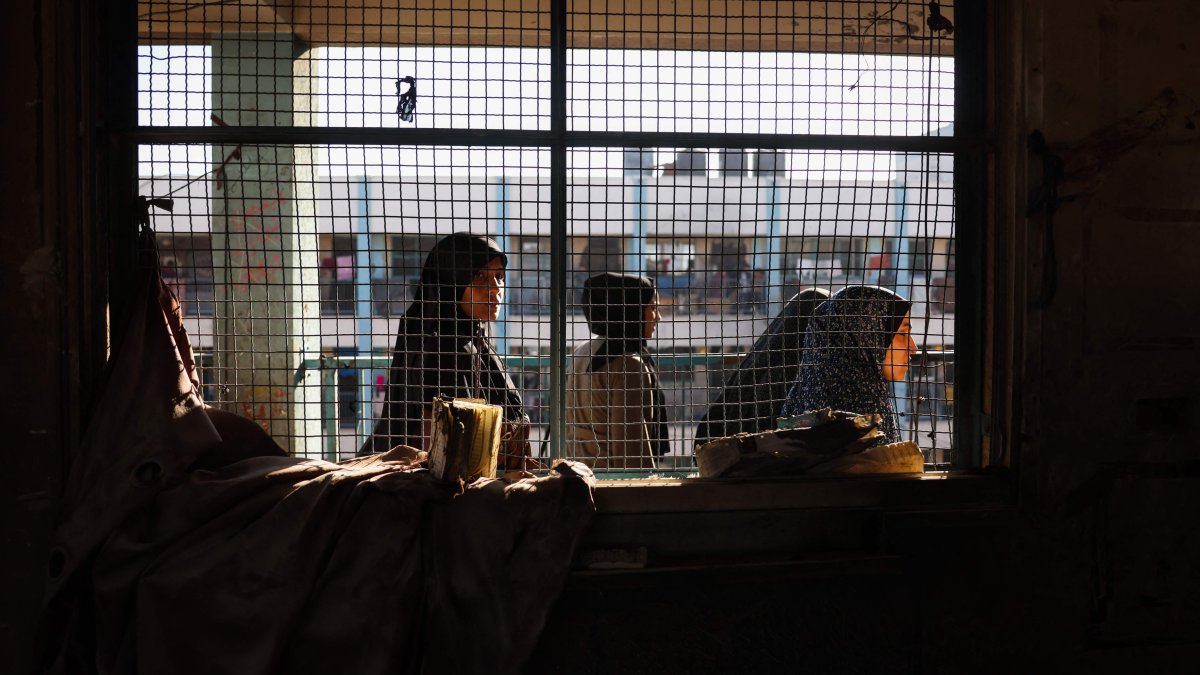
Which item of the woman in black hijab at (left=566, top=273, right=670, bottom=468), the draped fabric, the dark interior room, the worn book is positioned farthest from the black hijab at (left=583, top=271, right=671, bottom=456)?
the draped fabric

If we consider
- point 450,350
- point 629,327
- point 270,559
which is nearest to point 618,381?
point 629,327

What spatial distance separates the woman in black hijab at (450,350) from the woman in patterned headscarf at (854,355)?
103 cm

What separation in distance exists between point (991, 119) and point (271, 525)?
7.83 ft

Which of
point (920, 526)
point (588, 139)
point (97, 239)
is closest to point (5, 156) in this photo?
point (97, 239)

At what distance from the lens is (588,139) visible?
9.16ft

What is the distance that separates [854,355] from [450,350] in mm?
1400

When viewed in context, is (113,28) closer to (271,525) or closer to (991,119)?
(271,525)

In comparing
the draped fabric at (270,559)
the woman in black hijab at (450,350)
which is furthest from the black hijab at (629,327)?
the draped fabric at (270,559)

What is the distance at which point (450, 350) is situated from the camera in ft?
10.4

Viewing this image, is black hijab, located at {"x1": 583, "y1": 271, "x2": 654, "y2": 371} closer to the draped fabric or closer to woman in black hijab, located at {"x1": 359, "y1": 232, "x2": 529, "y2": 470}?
→ woman in black hijab, located at {"x1": 359, "y1": 232, "x2": 529, "y2": 470}

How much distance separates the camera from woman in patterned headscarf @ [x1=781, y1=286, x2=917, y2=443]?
3.19m

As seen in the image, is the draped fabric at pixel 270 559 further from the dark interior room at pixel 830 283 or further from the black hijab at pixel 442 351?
the black hijab at pixel 442 351

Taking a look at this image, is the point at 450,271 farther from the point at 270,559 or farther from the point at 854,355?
the point at 854,355

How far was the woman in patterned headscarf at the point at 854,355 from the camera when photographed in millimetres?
3189
